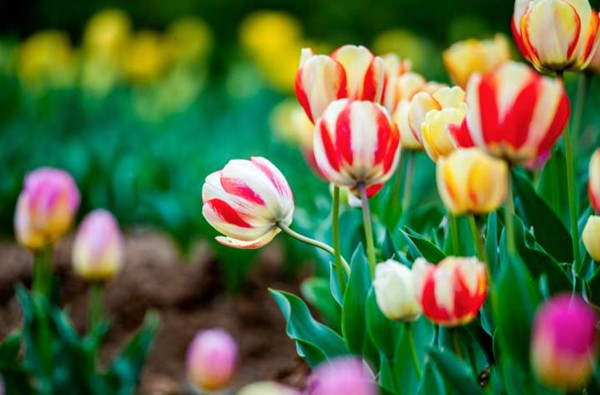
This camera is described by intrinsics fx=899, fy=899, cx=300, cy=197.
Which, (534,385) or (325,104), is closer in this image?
(534,385)

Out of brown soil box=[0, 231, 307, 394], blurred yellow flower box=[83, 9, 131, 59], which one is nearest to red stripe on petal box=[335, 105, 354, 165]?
brown soil box=[0, 231, 307, 394]

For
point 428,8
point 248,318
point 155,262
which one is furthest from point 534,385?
point 428,8

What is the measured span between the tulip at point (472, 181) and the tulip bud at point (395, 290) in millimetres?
88

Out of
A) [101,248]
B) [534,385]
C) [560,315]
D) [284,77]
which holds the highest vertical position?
[560,315]

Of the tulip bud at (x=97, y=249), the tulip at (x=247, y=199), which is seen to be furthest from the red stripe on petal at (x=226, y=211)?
the tulip bud at (x=97, y=249)

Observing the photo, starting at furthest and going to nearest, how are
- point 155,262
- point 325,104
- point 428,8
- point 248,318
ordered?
point 428,8 → point 155,262 → point 248,318 → point 325,104

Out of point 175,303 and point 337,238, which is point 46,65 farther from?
point 337,238

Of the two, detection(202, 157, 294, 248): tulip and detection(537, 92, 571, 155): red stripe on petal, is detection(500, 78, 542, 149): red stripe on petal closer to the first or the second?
detection(537, 92, 571, 155): red stripe on petal

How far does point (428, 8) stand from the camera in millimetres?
5996

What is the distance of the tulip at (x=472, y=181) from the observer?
821 mm

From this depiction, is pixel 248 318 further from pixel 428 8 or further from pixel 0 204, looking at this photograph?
pixel 428 8

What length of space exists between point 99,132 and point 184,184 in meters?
0.98

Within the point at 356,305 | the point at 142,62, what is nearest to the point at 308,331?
the point at 356,305

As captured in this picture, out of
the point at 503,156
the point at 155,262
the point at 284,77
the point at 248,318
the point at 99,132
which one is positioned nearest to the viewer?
the point at 503,156
